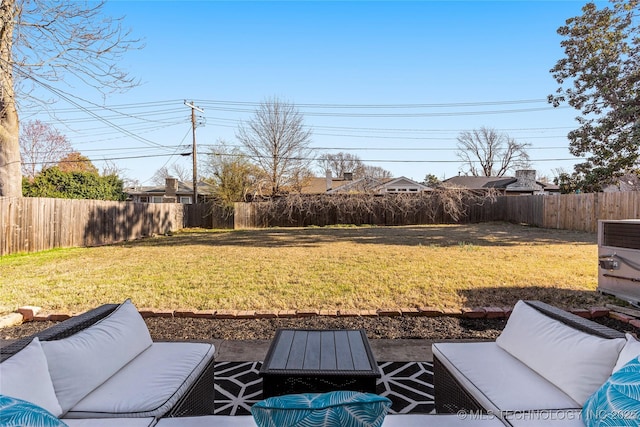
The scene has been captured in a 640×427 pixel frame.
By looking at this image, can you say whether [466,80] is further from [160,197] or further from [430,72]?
[160,197]

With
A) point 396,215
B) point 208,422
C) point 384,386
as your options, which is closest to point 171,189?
point 396,215

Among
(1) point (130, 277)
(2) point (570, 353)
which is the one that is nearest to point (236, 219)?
(1) point (130, 277)

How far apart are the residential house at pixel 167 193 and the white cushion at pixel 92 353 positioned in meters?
27.7

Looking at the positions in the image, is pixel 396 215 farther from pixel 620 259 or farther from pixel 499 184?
pixel 499 184

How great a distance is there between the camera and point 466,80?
16375 millimetres

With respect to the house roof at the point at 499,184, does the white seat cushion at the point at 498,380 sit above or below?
below

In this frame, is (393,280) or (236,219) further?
(236,219)

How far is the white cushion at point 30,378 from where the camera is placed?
126 cm

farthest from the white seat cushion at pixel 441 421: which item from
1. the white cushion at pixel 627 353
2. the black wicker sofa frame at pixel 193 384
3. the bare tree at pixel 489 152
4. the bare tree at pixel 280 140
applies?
the bare tree at pixel 489 152

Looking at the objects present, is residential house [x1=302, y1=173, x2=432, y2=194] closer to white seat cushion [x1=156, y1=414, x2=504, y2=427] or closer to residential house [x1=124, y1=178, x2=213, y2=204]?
residential house [x1=124, y1=178, x2=213, y2=204]

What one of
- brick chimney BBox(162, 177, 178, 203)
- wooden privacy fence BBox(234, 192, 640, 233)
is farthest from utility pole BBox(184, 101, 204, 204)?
brick chimney BBox(162, 177, 178, 203)

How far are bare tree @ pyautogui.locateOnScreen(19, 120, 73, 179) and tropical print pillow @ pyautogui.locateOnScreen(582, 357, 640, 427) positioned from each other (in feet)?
84.4

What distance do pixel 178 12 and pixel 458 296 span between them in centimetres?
880

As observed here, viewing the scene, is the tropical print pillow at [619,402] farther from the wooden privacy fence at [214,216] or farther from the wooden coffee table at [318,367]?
the wooden privacy fence at [214,216]
